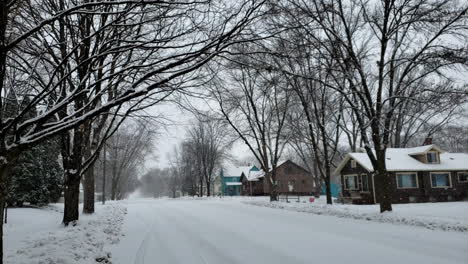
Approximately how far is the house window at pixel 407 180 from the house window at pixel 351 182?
3.72 meters

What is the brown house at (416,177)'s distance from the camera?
2894 centimetres

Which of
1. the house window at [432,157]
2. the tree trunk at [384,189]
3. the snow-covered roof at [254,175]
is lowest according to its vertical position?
the tree trunk at [384,189]

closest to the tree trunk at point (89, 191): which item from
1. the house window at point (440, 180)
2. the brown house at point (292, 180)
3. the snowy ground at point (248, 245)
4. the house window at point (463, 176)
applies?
the snowy ground at point (248, 245)

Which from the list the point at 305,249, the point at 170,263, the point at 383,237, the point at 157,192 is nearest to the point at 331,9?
the point at 383,237

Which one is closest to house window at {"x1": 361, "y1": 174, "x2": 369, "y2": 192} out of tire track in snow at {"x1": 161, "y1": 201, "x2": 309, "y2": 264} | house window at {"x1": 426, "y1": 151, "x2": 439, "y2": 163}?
house window at {"x1": 426, "y1": 151, "x2": 439, "y2": 163}

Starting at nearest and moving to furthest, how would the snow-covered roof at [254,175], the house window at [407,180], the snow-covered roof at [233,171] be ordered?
the house window at [407,180] → the snow-covered roof at [254,175] → the snow-covered roof at [233,171]

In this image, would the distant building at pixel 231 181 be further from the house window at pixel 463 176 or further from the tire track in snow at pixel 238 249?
the tire track in snow at pixel 238 249

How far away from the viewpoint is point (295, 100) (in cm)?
2812

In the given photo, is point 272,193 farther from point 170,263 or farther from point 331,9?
point 170,263

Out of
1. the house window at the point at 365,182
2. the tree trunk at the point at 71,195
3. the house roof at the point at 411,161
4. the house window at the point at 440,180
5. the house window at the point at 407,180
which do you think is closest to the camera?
the tree trunk at the point at 71,195

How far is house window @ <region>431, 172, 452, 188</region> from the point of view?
29.8m

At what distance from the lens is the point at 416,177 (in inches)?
1161

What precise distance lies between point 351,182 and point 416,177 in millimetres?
5617

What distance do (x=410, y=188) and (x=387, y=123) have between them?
14.8 m
